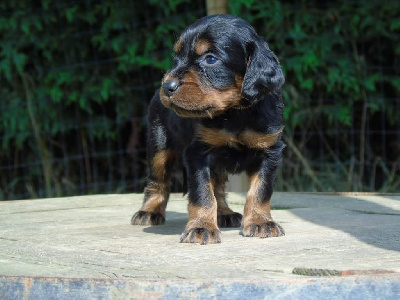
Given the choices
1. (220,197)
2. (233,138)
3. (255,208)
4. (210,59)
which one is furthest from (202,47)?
(220,197)

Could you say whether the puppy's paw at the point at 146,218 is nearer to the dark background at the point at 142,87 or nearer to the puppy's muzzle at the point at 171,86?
the puppy's muzzle at the point at 171,86

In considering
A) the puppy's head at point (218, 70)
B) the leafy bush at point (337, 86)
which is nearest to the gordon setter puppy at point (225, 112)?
the puppy's head at point (218, 70)

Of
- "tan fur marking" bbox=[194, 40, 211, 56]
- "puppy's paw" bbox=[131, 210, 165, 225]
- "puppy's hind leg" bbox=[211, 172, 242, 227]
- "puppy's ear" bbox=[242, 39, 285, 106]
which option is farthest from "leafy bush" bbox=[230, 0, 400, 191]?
"tan fur marking" bbox=[194, 40, 211, 56]

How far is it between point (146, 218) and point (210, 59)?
3.67ft

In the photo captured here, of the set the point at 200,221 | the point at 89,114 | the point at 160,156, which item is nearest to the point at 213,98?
the point at 200,221

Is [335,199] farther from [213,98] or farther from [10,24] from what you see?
A: [10,24]

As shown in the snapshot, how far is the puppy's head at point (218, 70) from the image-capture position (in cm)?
347

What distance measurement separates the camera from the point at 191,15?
23.6 ft

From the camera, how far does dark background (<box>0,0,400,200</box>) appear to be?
23.2ft

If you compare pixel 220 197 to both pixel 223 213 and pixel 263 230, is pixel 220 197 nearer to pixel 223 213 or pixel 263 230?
pixel 223 213

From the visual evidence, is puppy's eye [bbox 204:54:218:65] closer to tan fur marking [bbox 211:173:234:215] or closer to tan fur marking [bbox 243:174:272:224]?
tan fur marking [bbox 243:174:272:224]

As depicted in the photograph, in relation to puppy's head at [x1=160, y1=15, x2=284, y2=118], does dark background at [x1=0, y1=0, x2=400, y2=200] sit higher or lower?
lower

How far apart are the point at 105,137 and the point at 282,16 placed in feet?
7.31

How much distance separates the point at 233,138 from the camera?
3668 millimetres
